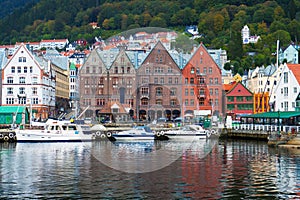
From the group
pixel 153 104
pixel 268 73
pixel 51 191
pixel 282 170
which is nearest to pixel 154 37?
pixel 153 104

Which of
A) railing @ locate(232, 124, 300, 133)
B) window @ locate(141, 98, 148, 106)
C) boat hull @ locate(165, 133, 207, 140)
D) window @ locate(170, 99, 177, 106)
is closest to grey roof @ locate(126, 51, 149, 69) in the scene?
window @ locate(141, 98, 148, 106)

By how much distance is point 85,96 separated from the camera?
106000mm

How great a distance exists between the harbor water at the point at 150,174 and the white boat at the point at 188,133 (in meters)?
16.9

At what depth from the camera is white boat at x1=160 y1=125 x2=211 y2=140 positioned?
252 feet

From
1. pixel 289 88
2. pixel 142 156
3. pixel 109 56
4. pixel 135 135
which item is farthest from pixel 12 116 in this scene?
pixel 142 156

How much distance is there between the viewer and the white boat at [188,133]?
76812 millimetres

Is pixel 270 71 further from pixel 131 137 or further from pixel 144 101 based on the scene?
pixel 131 137

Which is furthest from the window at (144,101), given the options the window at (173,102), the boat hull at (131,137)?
the boat hull at (131,137)

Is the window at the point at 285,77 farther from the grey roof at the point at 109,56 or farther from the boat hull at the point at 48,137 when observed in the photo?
the boat hull at the point at 48,137

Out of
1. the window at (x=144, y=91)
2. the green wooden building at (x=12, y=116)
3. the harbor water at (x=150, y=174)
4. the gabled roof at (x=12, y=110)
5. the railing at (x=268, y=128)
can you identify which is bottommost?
the harbor water at (x=150, y=174)

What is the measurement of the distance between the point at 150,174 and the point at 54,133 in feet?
116

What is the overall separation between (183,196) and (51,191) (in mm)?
7466

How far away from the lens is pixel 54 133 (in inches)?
2884

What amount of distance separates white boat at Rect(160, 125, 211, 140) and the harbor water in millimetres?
16872
